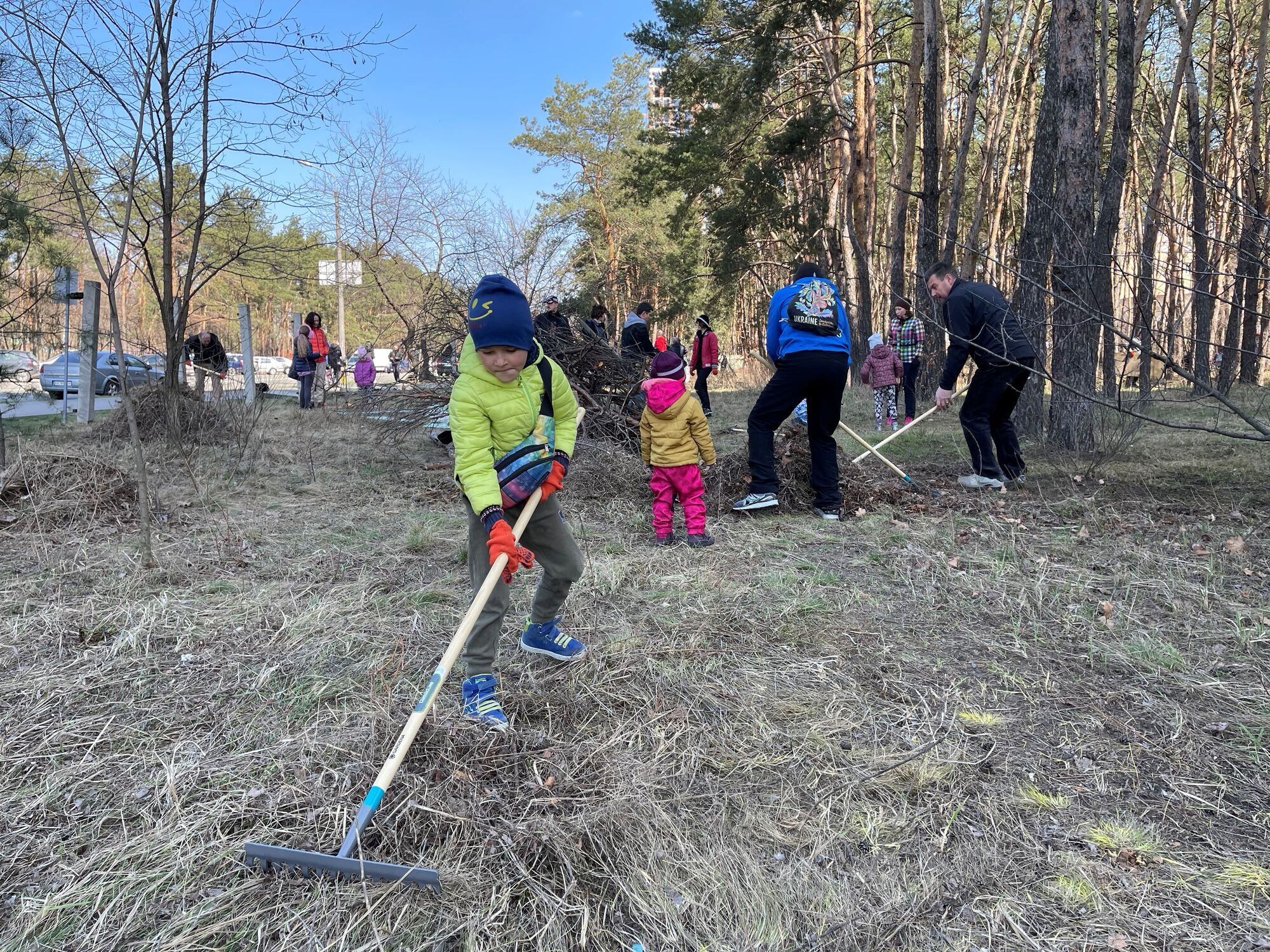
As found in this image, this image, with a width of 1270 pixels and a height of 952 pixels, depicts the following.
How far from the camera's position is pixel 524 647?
3.24 meters

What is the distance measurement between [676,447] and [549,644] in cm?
219

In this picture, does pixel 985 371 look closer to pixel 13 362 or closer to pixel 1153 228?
pixel 13 362

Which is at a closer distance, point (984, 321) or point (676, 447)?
point (676, 447)

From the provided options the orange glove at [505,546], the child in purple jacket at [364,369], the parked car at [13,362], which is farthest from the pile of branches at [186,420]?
the orange glove at [505,546]

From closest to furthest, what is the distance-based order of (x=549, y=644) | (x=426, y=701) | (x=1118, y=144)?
(x=426, y=701) < (x=549, y=644) < (x=1118, y=144)

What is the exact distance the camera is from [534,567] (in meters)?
3.08

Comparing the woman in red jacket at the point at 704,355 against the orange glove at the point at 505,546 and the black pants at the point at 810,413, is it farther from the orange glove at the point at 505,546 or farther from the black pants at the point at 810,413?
the orange glove at the point at 505,546

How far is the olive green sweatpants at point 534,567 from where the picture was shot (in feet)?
9.12

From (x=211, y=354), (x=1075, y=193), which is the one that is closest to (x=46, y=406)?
(x=211, y=354)

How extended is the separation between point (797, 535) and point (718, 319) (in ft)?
92.7

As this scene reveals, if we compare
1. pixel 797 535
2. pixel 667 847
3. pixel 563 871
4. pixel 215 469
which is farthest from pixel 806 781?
pixel 215 469

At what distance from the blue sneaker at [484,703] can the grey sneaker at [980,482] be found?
15.9ft

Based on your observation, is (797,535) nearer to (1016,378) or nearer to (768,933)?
(1016,378)

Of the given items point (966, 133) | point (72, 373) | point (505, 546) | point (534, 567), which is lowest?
point (534, 567)
